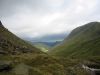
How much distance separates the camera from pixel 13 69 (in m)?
71.0

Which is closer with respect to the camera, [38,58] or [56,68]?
[56,68]

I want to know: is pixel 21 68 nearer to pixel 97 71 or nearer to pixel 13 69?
pixel 13 69

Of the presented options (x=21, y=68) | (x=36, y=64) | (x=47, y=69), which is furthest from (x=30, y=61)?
(x=21, y=68)

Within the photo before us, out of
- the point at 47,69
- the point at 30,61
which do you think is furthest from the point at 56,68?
the point at 30,61

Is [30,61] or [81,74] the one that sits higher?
[30,61]

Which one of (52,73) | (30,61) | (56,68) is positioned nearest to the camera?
(52,73)

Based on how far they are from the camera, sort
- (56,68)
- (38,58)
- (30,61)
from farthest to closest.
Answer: (38,58) → (30,61) → (56,68)

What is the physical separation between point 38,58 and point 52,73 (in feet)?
71.6

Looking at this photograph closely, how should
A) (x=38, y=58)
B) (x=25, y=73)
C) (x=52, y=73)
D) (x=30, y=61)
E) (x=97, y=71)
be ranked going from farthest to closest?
(x=97, y=71) < (x=38, y=58) < (x=30, y=61) < (x=52, y=73) < (x=25, y=73)

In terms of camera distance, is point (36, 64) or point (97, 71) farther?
point (97, 71)

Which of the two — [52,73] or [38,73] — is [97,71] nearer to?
[52,73]

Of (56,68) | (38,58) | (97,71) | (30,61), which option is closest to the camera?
(56,68)

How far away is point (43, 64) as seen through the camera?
8819 centimetres

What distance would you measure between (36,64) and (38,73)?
16.6 meters
